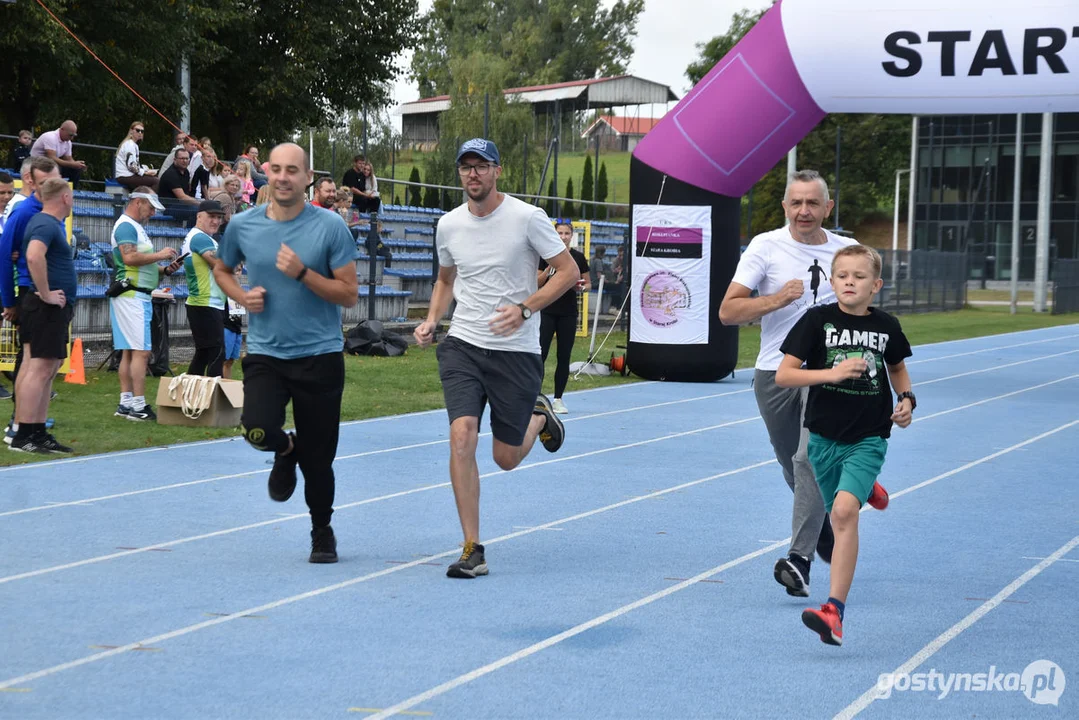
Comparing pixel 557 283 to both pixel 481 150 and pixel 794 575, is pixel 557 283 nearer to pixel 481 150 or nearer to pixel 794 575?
pixel 481 150

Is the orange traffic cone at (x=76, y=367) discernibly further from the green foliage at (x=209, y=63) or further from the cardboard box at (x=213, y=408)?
the green foliage at (x=209, y=63)

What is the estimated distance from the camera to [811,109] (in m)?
15.6

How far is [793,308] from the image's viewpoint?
6.84m

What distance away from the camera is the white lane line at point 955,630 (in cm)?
491

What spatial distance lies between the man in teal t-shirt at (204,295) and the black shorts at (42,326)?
7.12 feet

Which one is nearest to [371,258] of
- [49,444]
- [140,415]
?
[140,415]

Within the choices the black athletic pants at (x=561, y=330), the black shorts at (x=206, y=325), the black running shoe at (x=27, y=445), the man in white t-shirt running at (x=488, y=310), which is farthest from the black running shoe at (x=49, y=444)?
the black athletic pants at (x=561, y=330)

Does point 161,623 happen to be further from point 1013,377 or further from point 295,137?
point 295,137

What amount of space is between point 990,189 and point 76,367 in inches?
2376

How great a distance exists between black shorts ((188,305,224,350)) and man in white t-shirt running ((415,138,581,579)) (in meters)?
6.03

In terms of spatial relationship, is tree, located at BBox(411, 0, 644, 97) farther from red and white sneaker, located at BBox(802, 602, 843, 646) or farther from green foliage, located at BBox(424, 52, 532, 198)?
red and white sneaker, located at BBox(802, 602, 843, 646)

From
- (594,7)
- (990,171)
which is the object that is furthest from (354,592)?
(594,7)

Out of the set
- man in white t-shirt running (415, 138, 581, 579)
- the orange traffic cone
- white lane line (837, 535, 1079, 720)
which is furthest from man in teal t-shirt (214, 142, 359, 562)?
the orange traffic cone

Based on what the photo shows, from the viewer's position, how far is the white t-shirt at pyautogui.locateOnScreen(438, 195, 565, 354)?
7055 millimetres
